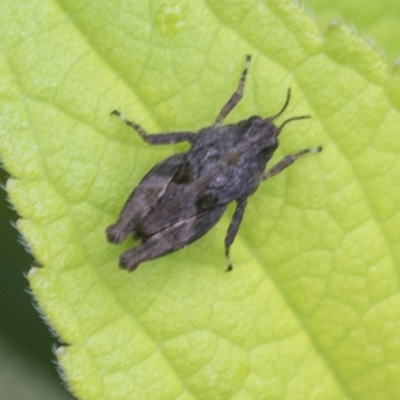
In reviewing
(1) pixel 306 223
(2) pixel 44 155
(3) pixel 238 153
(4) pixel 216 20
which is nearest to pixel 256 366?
(1) pixel 306 223

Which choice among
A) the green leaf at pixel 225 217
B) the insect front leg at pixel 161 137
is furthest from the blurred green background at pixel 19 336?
the insect front leg at pixel 161 137

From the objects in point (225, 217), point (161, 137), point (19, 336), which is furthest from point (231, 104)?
point (19, 336)

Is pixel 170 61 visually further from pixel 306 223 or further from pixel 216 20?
pixel 306 223

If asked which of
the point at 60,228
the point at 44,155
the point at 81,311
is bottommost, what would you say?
the point at 81,311

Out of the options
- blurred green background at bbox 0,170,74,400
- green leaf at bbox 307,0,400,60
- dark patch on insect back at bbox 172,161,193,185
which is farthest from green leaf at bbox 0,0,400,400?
blurred green background at bbox 0,170,74,400

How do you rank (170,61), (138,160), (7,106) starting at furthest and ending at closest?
(138,160) < (170,61) < (7,106)

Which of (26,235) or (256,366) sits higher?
(26,235)
